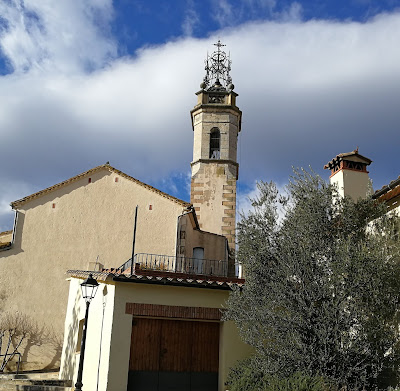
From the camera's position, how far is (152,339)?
1362 centimetres

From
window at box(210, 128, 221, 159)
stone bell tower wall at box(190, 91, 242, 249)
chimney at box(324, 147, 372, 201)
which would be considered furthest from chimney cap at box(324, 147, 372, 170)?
window at box(210, 128, 221, 159)

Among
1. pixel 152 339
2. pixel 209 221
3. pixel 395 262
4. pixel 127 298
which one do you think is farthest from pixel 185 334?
pixel 209 221

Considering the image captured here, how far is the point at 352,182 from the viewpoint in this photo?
1258 centimetres

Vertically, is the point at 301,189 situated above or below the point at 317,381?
above

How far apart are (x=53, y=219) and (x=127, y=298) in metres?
10.4

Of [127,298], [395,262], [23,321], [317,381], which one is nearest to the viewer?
[317,381]

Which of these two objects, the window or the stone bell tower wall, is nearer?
the stone bell tower wall

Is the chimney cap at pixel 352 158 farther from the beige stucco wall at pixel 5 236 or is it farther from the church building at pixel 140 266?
the beige stucco wall at pixel 5 236

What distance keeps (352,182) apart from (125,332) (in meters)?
6.86

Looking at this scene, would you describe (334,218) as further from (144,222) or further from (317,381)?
(144,222)

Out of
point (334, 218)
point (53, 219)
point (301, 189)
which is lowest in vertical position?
point (334, 218)

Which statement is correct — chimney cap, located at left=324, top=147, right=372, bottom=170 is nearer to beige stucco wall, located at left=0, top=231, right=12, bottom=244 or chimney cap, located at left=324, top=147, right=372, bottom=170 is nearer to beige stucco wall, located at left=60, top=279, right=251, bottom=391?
beige stucco wall, located at left=60, top=279, right=251, bottom=391

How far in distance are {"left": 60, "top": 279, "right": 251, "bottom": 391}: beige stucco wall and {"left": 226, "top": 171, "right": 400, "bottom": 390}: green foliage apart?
2017 mm

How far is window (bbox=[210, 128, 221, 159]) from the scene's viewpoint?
28234 millimetres
